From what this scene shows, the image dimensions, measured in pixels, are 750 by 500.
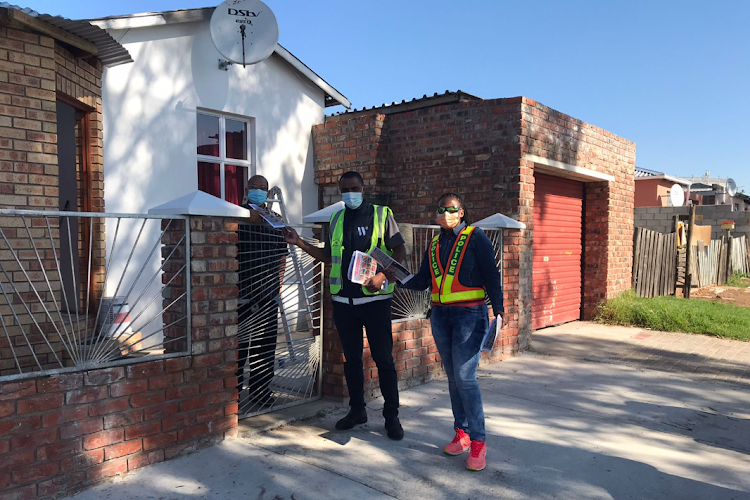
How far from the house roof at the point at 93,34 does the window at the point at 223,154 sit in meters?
1.49

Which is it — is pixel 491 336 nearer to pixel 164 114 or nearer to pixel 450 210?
pixel 450 210

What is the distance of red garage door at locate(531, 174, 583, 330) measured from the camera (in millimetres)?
8312

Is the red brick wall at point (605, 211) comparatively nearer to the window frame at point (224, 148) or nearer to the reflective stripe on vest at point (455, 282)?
the window frame at point (224, 148)

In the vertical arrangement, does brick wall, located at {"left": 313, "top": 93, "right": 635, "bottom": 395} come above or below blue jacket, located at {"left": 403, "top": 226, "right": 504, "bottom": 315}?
above

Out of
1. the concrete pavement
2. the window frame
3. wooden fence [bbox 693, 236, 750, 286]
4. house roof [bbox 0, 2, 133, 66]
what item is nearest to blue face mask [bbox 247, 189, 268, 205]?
the concrete pavement

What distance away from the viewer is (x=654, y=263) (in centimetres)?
1133

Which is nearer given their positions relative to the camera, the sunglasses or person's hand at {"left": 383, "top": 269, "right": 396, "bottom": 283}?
the sunglasses

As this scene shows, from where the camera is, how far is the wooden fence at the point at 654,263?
10766 millimetres

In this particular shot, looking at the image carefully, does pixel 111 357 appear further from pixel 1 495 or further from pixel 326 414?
pixel 326 414

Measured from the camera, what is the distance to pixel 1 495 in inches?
112

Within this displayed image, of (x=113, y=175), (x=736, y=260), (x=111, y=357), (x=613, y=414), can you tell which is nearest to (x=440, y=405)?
(x=613, y=414)

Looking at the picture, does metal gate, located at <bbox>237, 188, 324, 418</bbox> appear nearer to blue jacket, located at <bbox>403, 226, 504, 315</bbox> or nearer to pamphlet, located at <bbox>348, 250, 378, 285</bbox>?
pamphlet, located at <bbox>348, 250, 378, 285</bbox>

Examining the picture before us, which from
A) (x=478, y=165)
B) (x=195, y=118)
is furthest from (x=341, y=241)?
(x=195, y=118)

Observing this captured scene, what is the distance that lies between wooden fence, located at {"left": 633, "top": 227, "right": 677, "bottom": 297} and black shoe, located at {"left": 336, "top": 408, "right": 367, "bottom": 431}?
8.24 m
